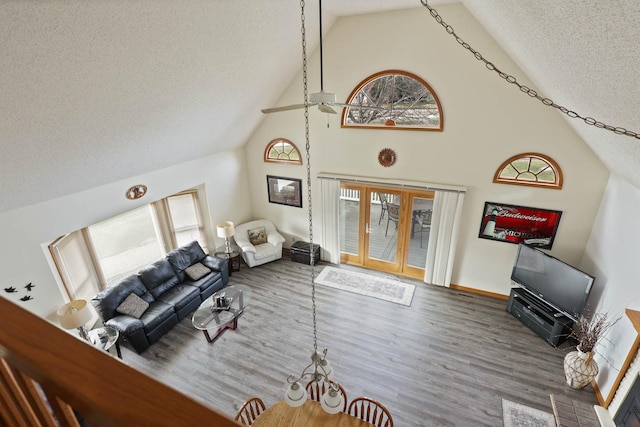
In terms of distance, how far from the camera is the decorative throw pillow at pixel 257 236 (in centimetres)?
698

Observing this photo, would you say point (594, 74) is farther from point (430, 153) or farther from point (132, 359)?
point (132, 359)

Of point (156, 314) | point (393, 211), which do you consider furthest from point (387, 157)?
point (156, 314)

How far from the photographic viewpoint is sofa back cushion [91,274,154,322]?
4516mm

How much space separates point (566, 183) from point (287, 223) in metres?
5.13

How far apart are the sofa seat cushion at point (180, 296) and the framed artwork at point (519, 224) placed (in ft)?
16.5

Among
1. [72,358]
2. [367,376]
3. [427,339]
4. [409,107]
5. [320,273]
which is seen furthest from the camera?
[320,273]

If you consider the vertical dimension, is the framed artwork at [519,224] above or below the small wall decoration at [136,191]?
below

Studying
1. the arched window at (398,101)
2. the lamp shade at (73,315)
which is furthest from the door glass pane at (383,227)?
the lamp shade at (73,315)

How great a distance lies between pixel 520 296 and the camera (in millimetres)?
5051

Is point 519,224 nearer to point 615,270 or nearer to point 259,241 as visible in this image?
point 615,270

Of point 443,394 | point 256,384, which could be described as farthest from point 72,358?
A: point 443,394

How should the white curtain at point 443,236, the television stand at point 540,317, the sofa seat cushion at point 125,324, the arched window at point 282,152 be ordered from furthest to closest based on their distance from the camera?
the arched window at point 282,152, the white curtain at point 443,236, the television stand at point 540,317, the sofa seat cushion at point 125,324

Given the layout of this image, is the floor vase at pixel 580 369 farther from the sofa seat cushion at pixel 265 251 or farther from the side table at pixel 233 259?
the side table at pixel 233 259

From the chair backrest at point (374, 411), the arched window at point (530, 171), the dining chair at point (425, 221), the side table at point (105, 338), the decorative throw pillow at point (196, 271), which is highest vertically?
the arched window at point (530, 171)
